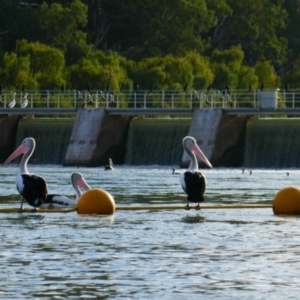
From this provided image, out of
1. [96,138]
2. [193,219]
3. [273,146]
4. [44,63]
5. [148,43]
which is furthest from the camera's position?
[148,43]

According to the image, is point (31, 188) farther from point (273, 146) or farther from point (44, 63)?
point (44, 63)

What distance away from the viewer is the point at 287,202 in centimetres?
2906

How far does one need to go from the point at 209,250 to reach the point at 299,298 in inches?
188

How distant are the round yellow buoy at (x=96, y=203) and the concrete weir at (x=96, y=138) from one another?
3325 centimetres

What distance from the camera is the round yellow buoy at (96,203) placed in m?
28.7

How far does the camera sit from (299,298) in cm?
1741

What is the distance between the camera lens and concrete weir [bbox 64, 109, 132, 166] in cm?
6278

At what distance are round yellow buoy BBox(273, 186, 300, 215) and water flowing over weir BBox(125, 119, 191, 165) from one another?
107 ft

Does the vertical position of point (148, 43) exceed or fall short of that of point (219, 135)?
it exceeds it

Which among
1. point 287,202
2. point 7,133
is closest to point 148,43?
point 7,133

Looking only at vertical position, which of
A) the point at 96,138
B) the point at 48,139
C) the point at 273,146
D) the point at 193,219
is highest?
the point at 193,219

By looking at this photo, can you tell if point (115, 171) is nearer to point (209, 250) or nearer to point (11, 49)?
point (209, 250)

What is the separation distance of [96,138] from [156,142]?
279 cm

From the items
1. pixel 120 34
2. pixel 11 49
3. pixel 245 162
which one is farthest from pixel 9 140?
pixel 120 34
